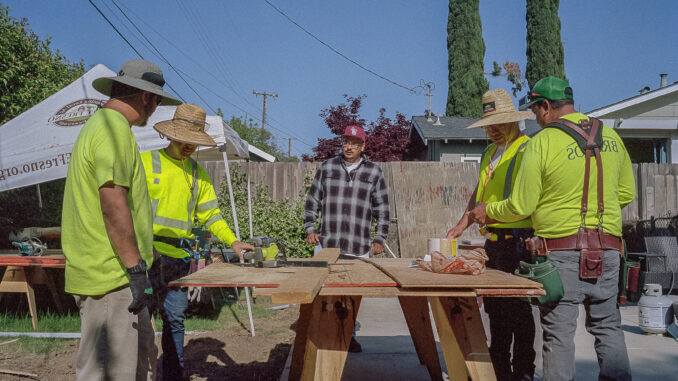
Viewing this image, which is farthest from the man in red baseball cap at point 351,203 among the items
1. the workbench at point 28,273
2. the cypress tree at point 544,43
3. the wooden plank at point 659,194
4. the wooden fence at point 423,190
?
the cypress tree at point 544,43

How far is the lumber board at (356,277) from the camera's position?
2.51 meters

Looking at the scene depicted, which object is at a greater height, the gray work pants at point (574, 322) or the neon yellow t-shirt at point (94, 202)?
the neon yellow t-shirt at point (94, 202)

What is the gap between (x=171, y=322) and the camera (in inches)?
134

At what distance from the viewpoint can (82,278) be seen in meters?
2.35

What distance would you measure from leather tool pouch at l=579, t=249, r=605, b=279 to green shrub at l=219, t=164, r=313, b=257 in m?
6.78

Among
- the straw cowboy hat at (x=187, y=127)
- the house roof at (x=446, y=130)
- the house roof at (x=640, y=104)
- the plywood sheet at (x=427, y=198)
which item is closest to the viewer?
the straw cowboy hat at (x=187, y=127)

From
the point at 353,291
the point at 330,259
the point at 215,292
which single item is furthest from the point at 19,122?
the point at 353,291

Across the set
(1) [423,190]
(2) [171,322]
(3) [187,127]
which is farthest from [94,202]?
(1) [423,190]

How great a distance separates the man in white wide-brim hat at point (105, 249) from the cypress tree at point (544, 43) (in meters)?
26.8

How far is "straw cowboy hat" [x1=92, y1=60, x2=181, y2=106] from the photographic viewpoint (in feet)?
8.35

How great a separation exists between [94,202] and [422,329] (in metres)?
2.62

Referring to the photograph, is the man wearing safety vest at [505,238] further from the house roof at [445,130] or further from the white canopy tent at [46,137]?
the house roof at [445,130]

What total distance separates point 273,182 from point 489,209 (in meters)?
7.65

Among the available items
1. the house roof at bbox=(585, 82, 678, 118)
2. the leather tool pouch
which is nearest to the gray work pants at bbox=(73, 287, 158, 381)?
the leather tool pouch
